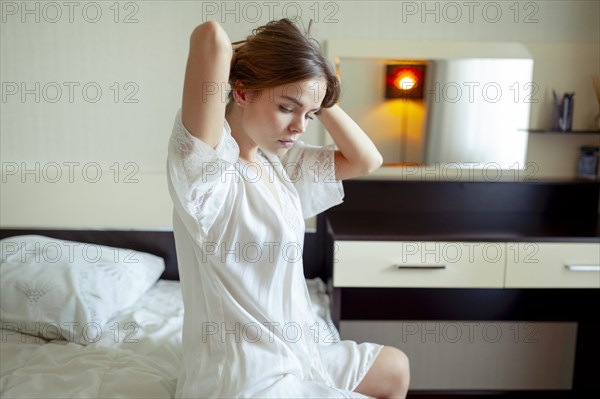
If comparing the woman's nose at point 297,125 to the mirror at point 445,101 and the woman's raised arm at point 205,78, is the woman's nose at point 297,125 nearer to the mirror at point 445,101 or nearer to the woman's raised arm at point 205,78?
the woman's raised arm at point 205,78

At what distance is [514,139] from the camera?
2.59 m

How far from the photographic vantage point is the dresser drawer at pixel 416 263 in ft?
7.14

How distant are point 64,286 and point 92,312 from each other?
0.49ft

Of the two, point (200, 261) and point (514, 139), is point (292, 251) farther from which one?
point (514, 139)

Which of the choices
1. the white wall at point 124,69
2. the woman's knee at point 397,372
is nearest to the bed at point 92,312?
the white wall at point 124,69

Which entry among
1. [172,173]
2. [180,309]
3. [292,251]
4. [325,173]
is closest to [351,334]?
[180,309]

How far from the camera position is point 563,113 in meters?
2.57

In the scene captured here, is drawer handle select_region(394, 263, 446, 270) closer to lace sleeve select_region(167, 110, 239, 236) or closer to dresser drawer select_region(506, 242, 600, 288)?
dresser drawer select_region(506, 242, 600, 288)

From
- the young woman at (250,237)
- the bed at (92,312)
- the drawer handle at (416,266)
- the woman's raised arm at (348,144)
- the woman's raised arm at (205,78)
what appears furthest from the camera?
the drawer handle at (416,266)

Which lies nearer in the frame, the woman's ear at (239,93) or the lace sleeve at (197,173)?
the lace sleeve at (197,173)

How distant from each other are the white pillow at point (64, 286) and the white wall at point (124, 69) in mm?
292

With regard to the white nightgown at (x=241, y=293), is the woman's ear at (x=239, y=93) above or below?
above

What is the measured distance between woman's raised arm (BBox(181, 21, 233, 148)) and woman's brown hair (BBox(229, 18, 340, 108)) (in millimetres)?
161

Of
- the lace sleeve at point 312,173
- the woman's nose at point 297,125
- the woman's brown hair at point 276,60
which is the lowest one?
the lace sleeve at point 312,173
